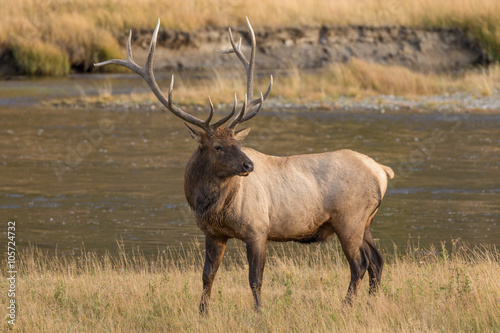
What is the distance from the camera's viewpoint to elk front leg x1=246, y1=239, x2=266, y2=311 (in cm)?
746

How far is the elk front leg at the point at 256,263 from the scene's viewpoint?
24.5 ft

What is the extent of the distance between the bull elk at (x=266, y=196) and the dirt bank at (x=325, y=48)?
88.0 feet

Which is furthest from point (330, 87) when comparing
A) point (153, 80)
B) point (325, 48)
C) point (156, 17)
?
point (153, 80)

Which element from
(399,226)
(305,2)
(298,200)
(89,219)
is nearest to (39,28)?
(305,2)

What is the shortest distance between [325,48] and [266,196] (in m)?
29.8

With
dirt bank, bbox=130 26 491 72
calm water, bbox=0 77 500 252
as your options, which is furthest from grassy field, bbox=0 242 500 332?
dirt bank, bbox=130 26 491 72

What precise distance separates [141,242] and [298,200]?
13.6 feet

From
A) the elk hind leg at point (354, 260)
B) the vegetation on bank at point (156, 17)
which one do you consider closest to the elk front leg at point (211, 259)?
the elk hind leg at point (354, 260)

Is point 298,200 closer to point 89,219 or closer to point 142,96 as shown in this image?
point 89,219

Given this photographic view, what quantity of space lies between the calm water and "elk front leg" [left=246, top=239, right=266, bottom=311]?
11.9ft

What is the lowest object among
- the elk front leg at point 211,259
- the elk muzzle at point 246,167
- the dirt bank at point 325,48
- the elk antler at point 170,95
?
the dirt bank at point 325,48

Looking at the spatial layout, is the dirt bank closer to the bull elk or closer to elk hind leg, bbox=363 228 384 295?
elk hind leg, bbox=363 228 384 295

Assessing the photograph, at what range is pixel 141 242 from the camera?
1135 centimetres

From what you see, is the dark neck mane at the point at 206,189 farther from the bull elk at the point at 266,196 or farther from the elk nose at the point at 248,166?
the elk nose at the point at 248,166
